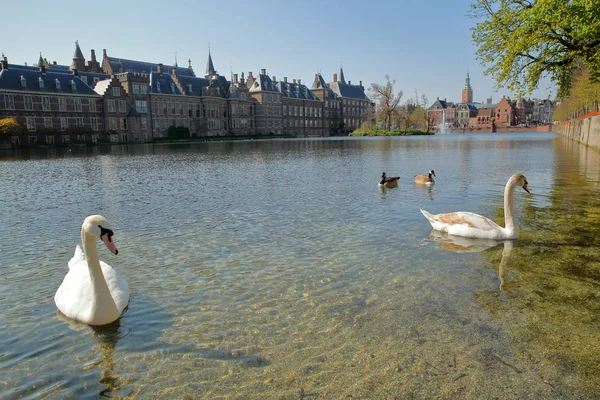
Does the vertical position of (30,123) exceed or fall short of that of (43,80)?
it falls short

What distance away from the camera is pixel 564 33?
11984 millimetres

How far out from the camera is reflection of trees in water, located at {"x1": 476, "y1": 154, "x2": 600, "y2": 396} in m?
4.35

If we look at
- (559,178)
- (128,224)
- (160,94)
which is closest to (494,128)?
(160,94)

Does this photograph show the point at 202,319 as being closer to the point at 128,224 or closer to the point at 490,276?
the point at 490,276

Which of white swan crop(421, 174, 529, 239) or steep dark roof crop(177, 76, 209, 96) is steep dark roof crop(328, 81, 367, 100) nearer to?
steep dark roof crop(177, 76, 209, 96)

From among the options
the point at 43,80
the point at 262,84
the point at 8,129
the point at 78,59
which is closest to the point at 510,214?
the point at 8,129

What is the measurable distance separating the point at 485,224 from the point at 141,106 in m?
77.1

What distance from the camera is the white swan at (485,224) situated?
863cm

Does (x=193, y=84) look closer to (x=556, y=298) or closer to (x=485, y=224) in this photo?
(x=485, y=224)

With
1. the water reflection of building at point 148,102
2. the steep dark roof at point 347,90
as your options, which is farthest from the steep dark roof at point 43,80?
the steep dark roof at point 347,90

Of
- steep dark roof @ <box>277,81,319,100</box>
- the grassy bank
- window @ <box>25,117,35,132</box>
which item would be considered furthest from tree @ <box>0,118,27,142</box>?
the grassy bank

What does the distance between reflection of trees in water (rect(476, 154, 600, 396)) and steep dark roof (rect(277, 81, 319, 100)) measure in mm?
104128

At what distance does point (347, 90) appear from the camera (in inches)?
5349

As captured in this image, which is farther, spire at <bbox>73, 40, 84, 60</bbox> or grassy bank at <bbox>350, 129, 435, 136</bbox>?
grassy bank at <bbox>350, 129, 435, 136</bbox>
